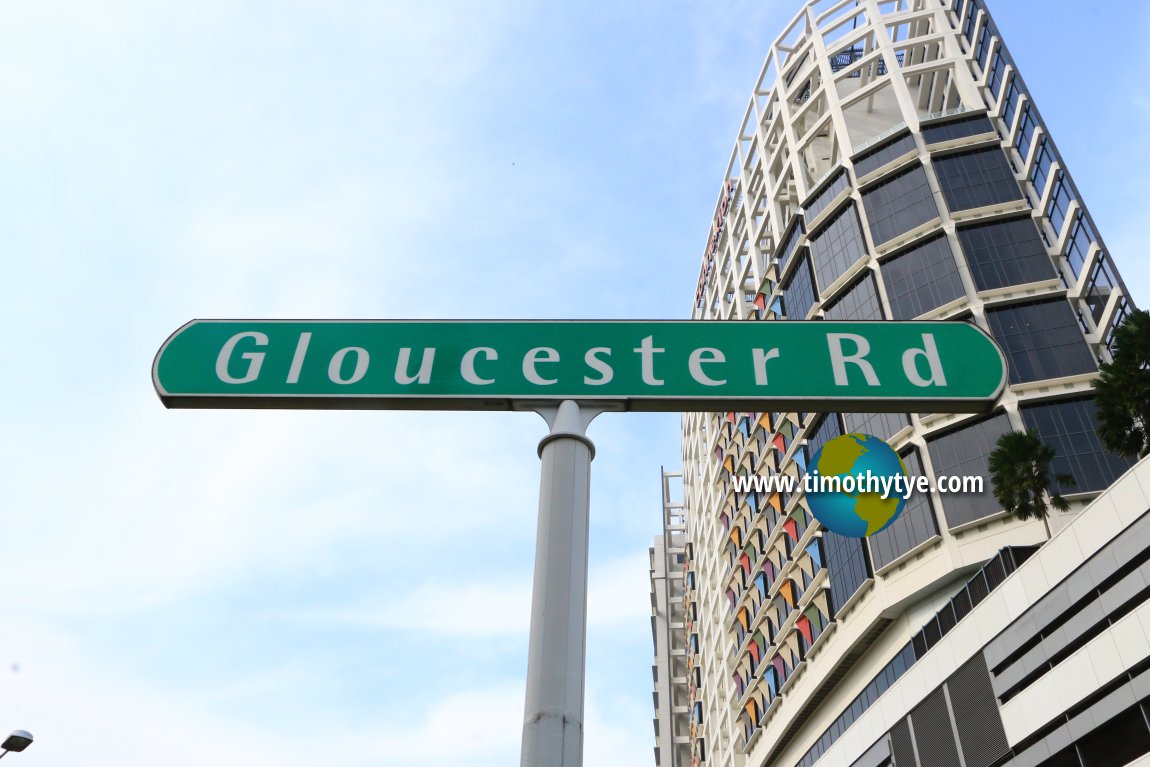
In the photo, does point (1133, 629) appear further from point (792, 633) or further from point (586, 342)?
point (586, 342)

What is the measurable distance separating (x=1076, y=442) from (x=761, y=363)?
36.8 meters

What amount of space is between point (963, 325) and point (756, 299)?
50851 millimetres

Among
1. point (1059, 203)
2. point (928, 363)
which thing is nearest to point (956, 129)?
point (1059, 203)

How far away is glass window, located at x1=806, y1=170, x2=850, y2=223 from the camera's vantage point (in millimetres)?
46719

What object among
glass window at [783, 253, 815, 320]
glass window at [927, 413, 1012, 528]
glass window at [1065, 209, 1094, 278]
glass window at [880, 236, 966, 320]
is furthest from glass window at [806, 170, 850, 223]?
glass window at [927, 413, 1012, 528]

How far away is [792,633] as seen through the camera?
41.8 meters

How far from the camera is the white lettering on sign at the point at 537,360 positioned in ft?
8.55

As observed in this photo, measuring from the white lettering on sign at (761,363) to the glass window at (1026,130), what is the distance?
4555 centimetres

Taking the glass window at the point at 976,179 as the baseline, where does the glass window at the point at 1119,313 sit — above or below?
below

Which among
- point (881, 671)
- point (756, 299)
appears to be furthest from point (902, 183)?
point (881, 671)

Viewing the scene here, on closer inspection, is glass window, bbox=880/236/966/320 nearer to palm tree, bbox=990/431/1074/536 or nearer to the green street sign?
palm tree, bbox=990/431/1074/536

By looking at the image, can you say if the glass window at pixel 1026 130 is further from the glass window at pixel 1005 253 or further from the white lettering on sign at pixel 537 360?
the white lettering on sign at pixel 537 360

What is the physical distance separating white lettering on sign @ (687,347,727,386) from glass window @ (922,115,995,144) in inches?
1843

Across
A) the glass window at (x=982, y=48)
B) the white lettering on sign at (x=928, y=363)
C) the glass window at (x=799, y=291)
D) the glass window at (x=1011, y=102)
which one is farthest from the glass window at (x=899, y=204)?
the white lettering on sign at (x=928, y=363)
